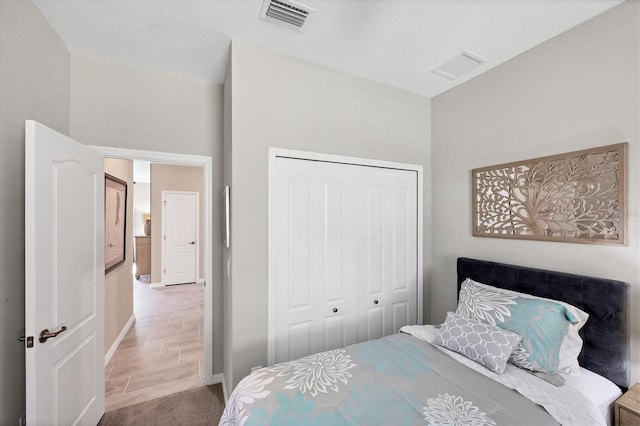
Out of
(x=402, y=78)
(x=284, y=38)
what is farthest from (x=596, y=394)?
(x=284, y=38)

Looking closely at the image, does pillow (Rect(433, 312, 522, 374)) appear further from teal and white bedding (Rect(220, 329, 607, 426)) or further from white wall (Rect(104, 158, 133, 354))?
white wall (Rect(104, 158, 133, 354))

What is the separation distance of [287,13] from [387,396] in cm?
227

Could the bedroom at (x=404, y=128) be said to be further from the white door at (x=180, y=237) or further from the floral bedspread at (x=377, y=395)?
the white door at (x=180, y=237)

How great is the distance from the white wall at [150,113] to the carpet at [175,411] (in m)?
0.30

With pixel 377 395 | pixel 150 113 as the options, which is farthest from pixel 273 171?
pixel 377 395

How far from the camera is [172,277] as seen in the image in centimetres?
629

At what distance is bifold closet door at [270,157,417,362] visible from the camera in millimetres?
2176

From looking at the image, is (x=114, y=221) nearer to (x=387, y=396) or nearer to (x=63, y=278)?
(x=63, y=278)

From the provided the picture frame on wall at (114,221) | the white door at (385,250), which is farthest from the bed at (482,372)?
the picture frame on wall at (114,221)

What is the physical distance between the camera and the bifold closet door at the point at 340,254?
218cm

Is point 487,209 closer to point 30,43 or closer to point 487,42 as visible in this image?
point 487,42

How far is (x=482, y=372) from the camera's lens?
5.03 ft

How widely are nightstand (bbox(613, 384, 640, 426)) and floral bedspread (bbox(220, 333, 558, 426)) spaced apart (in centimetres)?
54

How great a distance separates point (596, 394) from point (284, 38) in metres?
2.87
